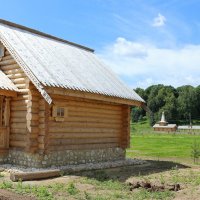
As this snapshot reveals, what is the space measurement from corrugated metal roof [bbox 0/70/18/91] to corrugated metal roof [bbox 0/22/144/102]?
47.6 inches

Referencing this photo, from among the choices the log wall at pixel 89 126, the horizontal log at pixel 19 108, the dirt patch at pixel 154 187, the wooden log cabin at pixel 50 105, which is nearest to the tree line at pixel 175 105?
the log wall at pixel 89 126

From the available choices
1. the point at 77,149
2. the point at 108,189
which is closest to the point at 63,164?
the point at 77,149

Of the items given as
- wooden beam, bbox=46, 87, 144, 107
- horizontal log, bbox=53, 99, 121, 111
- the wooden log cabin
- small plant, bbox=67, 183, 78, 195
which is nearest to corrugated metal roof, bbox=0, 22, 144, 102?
the wooden log cabin

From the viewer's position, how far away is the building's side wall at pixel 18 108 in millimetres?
16172

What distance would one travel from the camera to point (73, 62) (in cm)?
1984

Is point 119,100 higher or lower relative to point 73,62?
Answer: lower

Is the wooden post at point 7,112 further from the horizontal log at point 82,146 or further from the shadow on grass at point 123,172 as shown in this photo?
the shadow on grass at point 123,172

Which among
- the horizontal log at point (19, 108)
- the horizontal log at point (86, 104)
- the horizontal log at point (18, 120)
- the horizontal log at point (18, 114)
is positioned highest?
the horizontal log at point (86, 104)

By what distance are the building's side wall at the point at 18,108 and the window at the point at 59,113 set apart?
4.10 ft

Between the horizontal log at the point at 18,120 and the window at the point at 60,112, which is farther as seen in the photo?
the window at the point at 60,112

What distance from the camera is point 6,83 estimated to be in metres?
16.5

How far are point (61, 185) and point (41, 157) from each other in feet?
12.1

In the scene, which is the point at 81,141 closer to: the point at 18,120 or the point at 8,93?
the point at 18,120

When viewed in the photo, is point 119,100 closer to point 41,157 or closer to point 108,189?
point 41,157
